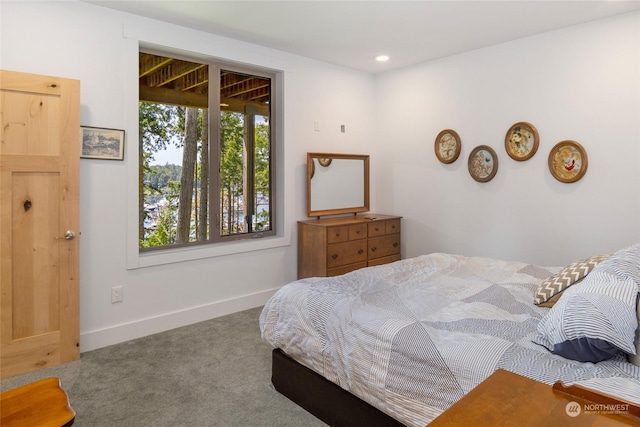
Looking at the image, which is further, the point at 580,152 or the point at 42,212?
the point at 580,152

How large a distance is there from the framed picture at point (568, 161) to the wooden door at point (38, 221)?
12.3ft

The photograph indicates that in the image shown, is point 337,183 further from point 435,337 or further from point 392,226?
point 435,337

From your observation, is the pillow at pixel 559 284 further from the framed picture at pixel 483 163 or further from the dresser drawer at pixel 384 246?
the dresser drawer at pixel 384 246

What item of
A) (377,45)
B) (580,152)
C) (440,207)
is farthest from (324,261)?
(580,152)

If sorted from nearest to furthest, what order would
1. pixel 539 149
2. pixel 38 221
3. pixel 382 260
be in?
pixel 38 221 → pixel 539 149 → pixel 382 260

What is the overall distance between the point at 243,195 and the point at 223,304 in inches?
42.0

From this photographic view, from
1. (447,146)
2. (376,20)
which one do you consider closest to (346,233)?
(447,146)

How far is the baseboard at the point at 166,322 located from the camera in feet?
9.93

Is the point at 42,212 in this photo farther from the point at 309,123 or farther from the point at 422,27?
the point at 422,27

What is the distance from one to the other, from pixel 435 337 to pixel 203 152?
109 inches

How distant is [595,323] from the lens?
1429 millimetres

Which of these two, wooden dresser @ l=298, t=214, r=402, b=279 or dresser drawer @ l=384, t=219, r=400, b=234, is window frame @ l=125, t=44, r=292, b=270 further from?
dresser drawer @ l=384, t=219, r=400, b=234

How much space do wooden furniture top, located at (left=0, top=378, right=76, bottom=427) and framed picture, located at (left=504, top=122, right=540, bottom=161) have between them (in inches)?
148

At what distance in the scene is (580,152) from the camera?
11.0 feet
